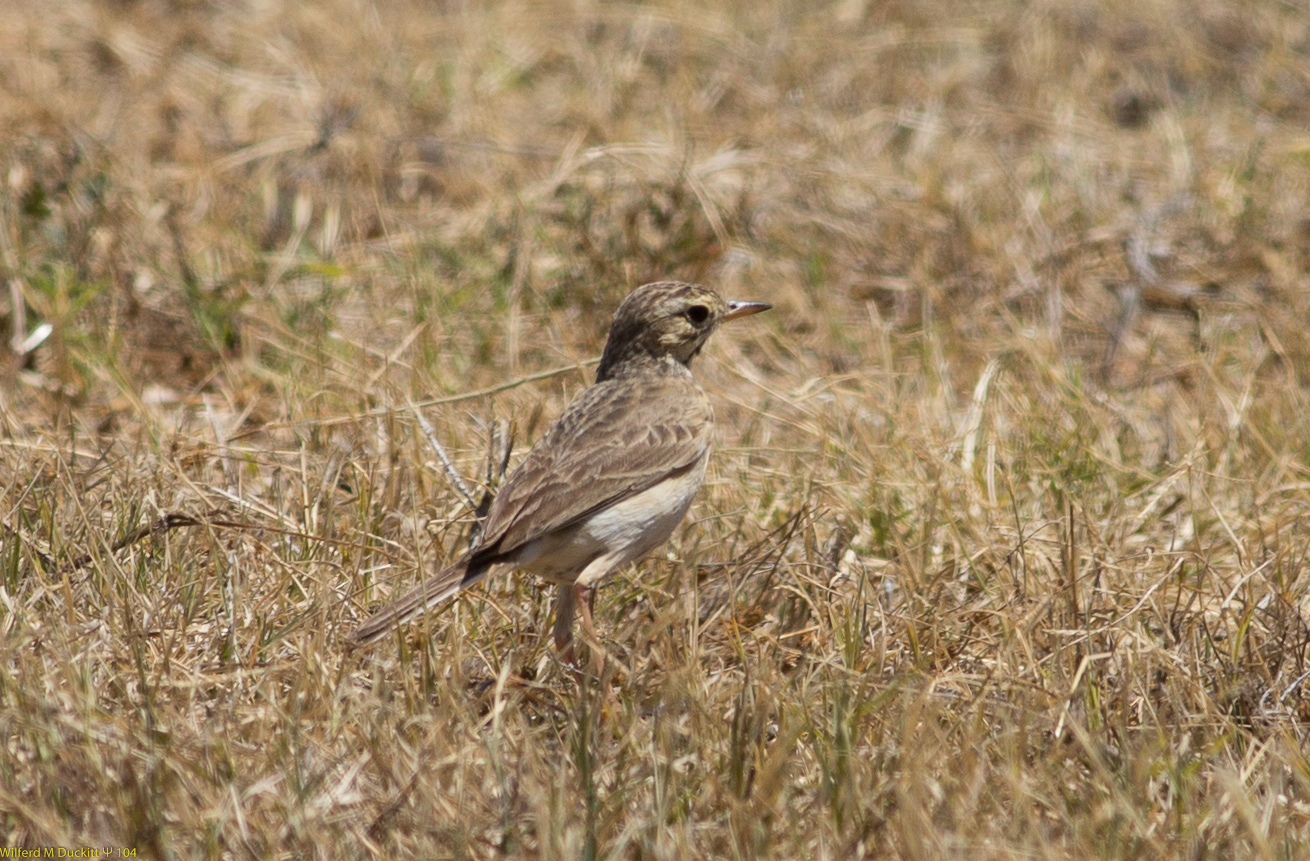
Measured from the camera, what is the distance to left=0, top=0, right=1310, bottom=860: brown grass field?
3.57 meters

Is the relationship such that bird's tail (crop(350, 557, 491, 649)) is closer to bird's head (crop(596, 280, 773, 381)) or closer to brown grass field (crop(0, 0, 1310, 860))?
brown grass field (crop(0, 0, 1310, 860))

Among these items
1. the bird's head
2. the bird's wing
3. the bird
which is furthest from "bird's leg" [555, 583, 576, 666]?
the bird's head

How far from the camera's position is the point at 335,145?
341 inches

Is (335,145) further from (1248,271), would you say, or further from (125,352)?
(1248,271)

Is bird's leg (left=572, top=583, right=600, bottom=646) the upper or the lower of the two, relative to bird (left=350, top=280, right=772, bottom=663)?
lower

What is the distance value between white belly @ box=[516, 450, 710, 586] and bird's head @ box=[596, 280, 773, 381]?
691 mm

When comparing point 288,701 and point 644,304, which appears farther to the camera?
point 644,304

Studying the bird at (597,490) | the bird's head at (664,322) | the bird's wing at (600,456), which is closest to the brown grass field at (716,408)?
the bird at (597,490)

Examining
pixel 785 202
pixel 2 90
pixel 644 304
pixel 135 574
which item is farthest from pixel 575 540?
pixel 2 90

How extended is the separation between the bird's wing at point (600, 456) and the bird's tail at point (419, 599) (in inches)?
2.2

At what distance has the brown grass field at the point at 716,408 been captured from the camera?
3.57 m

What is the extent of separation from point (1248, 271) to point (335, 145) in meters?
5.11

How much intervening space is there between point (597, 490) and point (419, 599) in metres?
0.65

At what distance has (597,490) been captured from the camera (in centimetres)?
452
